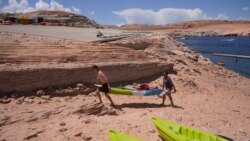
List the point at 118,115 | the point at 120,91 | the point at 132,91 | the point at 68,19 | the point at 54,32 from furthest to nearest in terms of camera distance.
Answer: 1. the point at 68,19
2. the point at 54,32
3. the point at 132,91
4. the point at 120,91
5. the point at 118,115

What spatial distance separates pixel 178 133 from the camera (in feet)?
29.3

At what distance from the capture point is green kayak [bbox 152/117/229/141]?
28.4ft

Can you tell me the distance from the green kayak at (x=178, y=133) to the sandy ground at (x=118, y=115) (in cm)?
45

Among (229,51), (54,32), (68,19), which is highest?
(68,19)

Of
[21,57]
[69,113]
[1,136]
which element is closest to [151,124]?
[69,113]

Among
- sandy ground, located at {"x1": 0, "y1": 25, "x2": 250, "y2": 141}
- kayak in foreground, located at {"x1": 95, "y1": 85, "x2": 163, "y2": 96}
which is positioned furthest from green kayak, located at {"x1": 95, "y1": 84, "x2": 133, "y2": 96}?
sandy ground, located at {"x1": 0, "y1": 25, "x2": 250, "y2": 141}

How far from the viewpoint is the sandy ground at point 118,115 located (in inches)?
Result: 358

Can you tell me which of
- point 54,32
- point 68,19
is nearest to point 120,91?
point 54,32

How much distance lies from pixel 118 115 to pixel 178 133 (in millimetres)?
2687

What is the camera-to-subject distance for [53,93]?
11.8 meters

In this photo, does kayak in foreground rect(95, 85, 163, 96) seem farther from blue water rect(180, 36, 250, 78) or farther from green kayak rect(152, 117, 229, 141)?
blue water rect(180, 36, 250, 78)

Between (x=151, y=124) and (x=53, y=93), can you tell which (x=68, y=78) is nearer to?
(x=53, y=93)

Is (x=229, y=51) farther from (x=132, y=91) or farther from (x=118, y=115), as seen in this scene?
(x=118, y=115)

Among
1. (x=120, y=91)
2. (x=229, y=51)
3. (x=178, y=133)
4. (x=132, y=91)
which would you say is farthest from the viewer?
(x=229, y=51)
